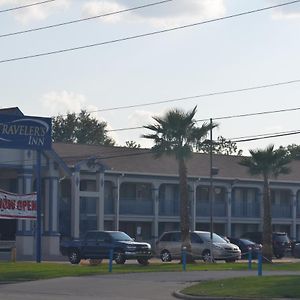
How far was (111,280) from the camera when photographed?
33.3 m

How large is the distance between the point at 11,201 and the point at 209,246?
1091 centimetres

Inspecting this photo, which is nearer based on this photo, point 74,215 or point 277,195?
point 74,215

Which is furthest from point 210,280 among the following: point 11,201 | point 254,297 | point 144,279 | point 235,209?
point 235,209

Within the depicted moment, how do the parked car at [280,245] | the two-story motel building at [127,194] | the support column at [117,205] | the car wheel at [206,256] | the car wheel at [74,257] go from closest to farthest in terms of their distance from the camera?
1. the car wheel at [74,257]
2. the car wheel at [206,256]
3. the two-story motel building at [127,194]
4. the parked car at [280,245]
5. the support column at [117,205]

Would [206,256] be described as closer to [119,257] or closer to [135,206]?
[119,257]

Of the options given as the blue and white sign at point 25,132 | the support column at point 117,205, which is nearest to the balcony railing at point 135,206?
the support column at point 117,205

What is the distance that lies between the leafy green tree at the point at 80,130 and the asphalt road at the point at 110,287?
73.9 metres

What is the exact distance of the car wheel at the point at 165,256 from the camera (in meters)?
50.6

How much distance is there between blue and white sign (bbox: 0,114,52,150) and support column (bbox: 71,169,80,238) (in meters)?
15.9

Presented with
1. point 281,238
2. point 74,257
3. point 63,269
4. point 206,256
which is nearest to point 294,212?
point 281,238

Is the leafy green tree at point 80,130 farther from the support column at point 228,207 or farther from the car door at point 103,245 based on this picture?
the car door at point 103,245

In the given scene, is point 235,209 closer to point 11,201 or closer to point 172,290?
point 11,201

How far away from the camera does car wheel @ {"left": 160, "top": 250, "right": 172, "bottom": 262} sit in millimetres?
50562

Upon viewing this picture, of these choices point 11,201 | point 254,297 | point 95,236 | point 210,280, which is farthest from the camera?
point 95,236
